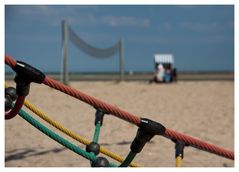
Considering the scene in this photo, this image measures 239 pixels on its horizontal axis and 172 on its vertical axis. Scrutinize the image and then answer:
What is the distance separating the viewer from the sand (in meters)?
3.64

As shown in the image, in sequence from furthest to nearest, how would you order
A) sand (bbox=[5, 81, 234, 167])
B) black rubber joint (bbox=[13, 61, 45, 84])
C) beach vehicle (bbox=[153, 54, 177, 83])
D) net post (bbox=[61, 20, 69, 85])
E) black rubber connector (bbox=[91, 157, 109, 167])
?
beach vehicle (bbox=[153, 54, 177, 83]) < net post (bbox=[61, 20, 69, 85]) < sand (bbox=[5, 81, 234, 167]) < black rubber connector (bbox=[91, 157, 109, 167]) < black rubber joint (bbox=[13, 61, 45, 84])

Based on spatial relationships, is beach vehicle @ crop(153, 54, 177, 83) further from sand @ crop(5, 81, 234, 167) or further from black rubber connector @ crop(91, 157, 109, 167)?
black rubber connector @ crop(91, 157, 109, 167)

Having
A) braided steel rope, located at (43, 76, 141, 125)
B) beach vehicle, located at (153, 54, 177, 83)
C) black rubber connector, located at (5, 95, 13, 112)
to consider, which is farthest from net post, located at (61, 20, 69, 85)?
braided steel rope, located at (43, 76, 141, 125)

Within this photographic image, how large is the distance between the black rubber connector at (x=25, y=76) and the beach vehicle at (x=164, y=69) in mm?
11622

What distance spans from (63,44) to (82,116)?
366 cm

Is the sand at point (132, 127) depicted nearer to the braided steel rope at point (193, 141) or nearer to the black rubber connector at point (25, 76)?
the braided steel rope at point (193, 141)

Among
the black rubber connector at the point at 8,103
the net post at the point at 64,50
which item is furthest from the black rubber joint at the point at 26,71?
the net post at the point at 64,50

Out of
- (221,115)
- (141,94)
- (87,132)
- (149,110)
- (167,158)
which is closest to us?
(167,158)

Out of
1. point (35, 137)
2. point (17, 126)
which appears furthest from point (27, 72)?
point (17, 126)

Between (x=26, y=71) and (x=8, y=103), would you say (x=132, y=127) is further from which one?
(x=26, y=71)

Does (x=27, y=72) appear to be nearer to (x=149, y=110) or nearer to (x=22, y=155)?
(x=22, y=155)

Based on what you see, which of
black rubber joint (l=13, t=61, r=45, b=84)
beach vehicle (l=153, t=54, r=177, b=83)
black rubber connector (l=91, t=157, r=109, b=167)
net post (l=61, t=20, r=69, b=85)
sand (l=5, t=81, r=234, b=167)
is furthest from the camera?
beach vehicle (l=153, t=54, r=177, b=83)

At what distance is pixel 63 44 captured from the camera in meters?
9.22

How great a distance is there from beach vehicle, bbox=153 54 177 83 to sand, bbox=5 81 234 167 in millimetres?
3697
